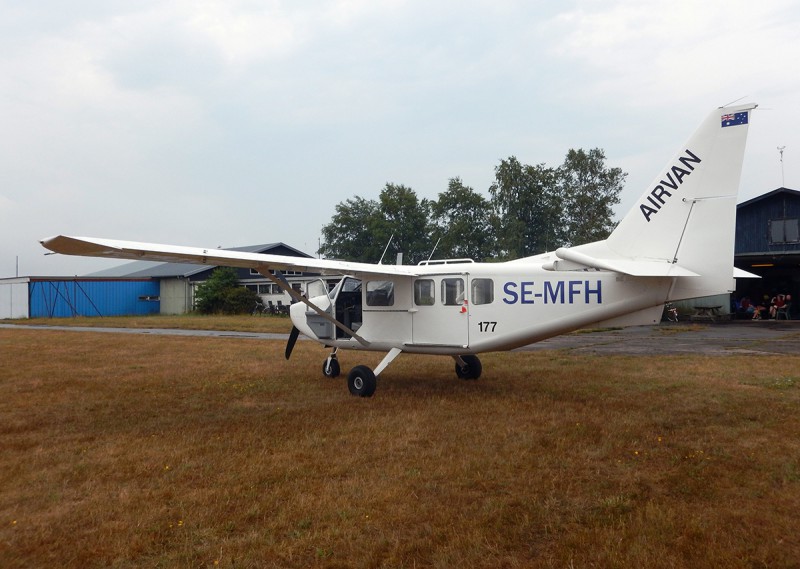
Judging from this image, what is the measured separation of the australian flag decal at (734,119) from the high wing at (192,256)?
5.25m

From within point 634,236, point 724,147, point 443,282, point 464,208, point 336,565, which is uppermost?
point 464,208

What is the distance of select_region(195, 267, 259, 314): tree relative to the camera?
38.8 m

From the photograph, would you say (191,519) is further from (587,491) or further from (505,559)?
(587,491)

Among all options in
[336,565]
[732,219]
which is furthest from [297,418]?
[732,219]

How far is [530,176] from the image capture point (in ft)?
162

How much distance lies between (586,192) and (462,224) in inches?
437

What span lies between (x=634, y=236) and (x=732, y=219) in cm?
131

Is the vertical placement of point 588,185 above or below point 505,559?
above

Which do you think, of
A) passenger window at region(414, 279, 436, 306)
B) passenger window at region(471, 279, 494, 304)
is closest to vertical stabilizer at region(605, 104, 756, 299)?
passenger window at region(471, 279, 494, 304)

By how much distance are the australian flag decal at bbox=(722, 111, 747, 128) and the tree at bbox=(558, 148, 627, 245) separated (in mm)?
39225

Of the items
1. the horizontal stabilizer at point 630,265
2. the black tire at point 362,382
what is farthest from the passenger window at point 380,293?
the horizontal stabilizer at point 630,265

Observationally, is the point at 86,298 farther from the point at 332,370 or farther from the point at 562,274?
the point at 562,274

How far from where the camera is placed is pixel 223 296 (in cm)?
3888

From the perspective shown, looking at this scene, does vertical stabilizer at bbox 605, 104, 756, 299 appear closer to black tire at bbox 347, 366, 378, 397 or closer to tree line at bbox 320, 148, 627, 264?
black tire at bbox 347, 366, 378, 397
